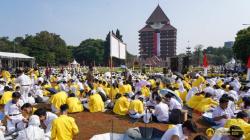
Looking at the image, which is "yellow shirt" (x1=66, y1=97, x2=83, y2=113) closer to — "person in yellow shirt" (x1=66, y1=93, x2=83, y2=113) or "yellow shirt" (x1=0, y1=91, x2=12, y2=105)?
"person in yellow shirt" (x1=66, y1=93, x2=83, y2=113)

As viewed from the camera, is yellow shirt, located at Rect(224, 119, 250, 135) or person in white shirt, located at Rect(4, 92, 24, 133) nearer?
yellow shirt, located at Rect(224, 119, 250, 135)

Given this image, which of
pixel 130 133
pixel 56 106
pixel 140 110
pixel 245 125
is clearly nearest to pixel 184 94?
pixel 140 110

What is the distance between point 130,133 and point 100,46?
88.9 metres

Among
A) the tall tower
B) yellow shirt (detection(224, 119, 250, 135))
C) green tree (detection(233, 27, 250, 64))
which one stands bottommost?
yellow shirt (detection(224, 119, 250, 135))

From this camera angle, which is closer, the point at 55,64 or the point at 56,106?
the point at 56,106

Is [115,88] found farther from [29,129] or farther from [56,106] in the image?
[29,129]

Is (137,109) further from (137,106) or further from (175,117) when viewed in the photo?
(175,117)

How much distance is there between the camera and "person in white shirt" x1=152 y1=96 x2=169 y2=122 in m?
11.9

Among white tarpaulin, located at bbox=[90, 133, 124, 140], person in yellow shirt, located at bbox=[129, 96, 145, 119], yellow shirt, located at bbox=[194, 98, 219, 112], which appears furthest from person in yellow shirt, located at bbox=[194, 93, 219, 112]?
white tarpaulin, located at bbox=[90, 133, 124, 140]

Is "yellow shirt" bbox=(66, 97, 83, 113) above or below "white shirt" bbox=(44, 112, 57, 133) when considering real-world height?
below

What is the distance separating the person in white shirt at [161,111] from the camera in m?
11.9

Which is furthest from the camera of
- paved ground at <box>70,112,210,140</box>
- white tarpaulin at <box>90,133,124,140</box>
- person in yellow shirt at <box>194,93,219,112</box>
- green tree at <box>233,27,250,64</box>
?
green tree at <box>233,27,250,64</box>

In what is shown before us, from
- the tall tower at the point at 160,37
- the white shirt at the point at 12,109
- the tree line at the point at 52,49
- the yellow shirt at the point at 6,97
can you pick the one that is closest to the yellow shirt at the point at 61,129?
the white shirt at the point at 12,109

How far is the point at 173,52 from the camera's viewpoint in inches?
3627
